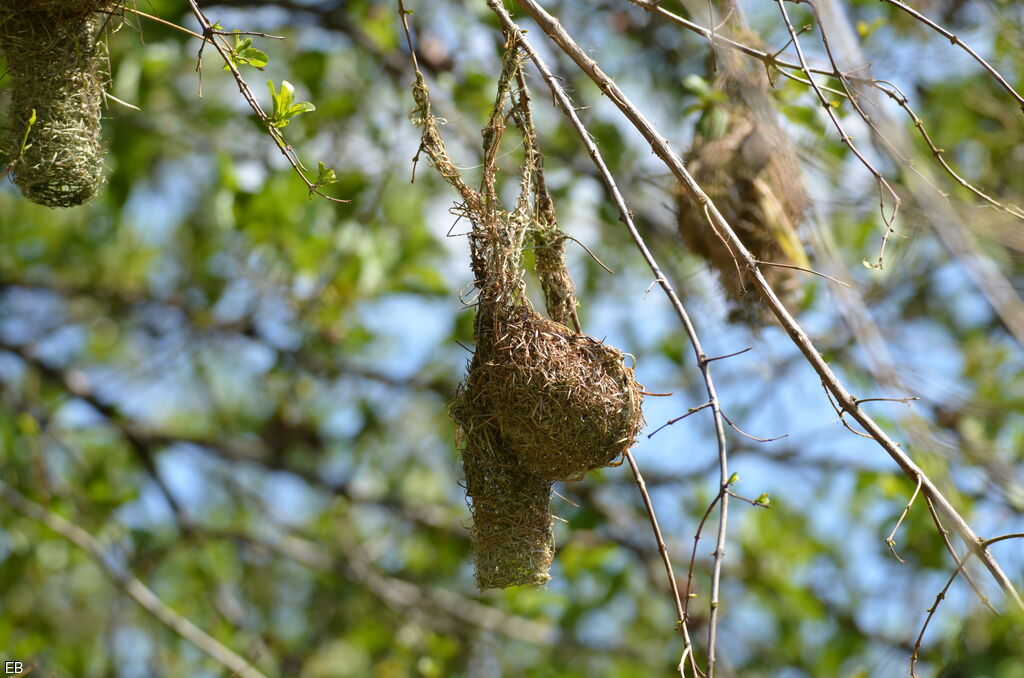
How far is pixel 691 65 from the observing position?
3746mm

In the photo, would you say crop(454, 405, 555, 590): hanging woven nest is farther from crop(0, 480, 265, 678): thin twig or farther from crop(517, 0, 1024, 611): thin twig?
crop(0, 480, 265, 678): thin twig

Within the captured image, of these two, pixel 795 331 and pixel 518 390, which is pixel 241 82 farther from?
Result: pixel 795 331

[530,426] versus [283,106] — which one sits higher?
[283,106]

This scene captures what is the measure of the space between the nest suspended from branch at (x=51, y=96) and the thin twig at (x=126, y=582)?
167 centimetres

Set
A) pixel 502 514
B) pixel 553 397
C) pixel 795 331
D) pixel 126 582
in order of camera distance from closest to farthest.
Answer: pixel 795 331 → pixel 553 397 → pixel 502 514 → pixel 126 582

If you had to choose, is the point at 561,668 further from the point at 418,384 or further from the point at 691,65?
the point at 691,65

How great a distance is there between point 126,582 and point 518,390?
6.58 feet

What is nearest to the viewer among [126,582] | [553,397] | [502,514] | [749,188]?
[553,397]

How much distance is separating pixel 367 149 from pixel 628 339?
1.37 meters

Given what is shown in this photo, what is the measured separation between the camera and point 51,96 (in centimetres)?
180

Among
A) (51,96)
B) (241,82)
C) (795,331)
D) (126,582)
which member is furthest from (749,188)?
(126,582)

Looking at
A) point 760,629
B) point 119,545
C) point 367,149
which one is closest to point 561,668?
point 760,629

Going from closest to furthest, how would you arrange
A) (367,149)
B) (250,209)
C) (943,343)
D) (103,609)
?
1. (250,209)
2. (367,149)
3. (943,343)
4. (103,609)

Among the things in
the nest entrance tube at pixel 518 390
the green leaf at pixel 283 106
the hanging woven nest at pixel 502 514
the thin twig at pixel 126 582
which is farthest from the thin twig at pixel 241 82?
the thin twig at pixel 126 582
